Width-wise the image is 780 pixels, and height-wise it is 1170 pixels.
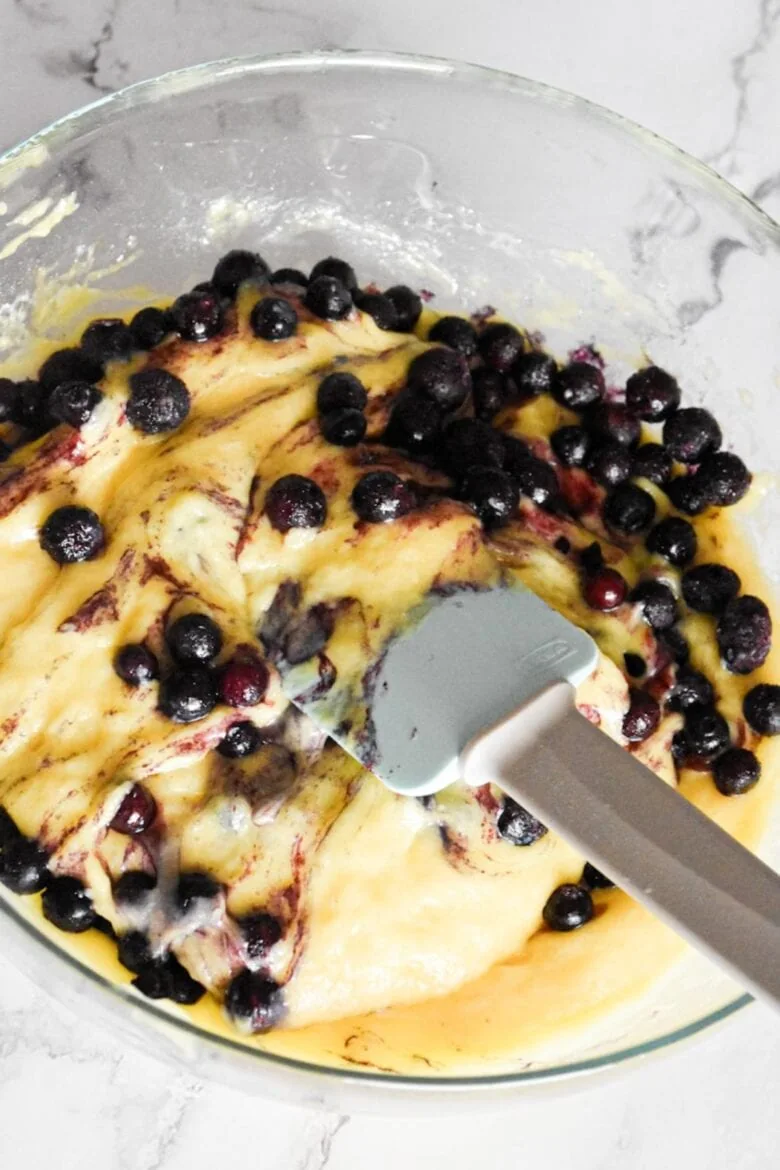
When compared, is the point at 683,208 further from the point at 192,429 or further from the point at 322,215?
the point at 192,429

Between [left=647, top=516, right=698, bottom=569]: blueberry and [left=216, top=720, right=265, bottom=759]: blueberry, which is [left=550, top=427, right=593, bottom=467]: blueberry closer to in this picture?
[left=647, top=516, right=698, bottom=569]: blueberry

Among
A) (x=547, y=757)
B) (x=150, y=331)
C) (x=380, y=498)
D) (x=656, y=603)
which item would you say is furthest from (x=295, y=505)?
(x=656, y=603)

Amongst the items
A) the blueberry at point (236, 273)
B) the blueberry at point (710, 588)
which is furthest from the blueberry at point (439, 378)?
the blueberry at point (710, 588)

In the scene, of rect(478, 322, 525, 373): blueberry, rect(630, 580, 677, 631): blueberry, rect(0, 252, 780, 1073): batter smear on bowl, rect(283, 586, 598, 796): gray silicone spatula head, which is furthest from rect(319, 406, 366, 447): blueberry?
rect(630, 580, 677, 631): blueberry

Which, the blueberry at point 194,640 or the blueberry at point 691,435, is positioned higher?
the blueberry at point 691,435

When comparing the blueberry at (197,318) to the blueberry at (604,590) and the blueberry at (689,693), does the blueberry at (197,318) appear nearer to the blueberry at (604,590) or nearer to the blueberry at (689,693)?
the blueberry at (604,590)

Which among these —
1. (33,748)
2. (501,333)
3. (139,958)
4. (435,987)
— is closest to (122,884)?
(139,958)
